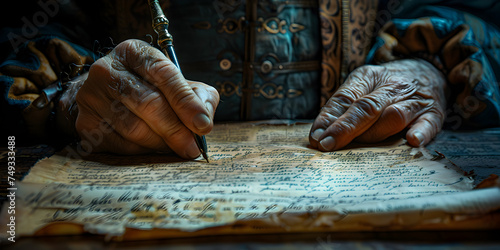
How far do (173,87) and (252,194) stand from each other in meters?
0.37

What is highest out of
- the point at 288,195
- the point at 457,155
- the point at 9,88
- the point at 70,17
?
the point at 70,17

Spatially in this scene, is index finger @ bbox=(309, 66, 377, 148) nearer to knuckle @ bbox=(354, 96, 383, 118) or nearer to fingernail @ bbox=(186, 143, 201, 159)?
knuckle @ bbox=(354, 96, 383, 118)

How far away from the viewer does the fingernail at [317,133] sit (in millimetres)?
1096

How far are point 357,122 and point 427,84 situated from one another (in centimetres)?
39

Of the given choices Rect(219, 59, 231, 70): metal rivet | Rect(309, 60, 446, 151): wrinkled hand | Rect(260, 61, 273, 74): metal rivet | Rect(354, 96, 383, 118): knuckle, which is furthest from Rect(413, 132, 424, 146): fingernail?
Rect(219, 59, 231, 70): metal rivet

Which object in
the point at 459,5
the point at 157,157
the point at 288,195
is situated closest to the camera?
the point at 288,195

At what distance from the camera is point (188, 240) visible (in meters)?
0.55

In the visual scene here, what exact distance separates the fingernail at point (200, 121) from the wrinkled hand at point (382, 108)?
1.23 feet

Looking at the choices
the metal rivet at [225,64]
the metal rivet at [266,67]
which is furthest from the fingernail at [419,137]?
the metal rivet at [225,64]

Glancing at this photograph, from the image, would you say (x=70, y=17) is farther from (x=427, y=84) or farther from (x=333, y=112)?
(x=427, y=84)

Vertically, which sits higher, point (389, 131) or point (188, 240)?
point (188, 240)

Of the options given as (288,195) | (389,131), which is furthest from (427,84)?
(288,195)

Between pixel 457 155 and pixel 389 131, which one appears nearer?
pixel 457 155

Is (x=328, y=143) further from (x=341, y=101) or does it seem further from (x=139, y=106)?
(x=139, y=106)
